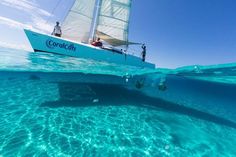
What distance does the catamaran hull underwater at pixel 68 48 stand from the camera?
1467 cm

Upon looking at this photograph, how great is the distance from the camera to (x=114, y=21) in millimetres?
20641

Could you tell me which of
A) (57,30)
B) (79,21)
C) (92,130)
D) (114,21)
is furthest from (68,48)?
(92,130)

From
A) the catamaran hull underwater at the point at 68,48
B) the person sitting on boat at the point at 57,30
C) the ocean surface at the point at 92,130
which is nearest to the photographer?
the ocean surface at the point at 92,130

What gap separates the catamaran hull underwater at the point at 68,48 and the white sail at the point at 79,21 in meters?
2.68

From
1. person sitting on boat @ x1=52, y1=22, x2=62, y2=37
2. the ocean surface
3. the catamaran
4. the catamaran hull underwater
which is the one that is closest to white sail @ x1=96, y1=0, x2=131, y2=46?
the catamaran

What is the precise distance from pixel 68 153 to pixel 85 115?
2786mm

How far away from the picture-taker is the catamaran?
15.1 meters

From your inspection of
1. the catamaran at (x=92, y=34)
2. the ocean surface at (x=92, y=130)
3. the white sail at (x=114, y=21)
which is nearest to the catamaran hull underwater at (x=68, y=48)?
the catamaran at (x=92, y=34)

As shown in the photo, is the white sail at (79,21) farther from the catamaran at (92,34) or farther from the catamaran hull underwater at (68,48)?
the catamaran hull underwater at (68,48)

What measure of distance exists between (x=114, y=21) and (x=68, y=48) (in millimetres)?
8274

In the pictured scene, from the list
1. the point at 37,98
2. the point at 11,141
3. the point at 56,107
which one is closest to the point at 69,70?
the point at 37,98

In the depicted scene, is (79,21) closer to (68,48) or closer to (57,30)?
(57,30)

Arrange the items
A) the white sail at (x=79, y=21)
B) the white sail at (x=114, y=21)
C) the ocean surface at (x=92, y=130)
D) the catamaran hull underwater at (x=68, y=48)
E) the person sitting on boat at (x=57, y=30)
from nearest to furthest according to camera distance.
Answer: the ocean surface at (x=92, y=130) → the catamaran hull underwater at (x=68, y=48) → the person sitting on boat at (x=57, y=30) → the white sail at (x=79, y=21) → the white sail at (x=114, y=21)

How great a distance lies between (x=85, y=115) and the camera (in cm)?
727
